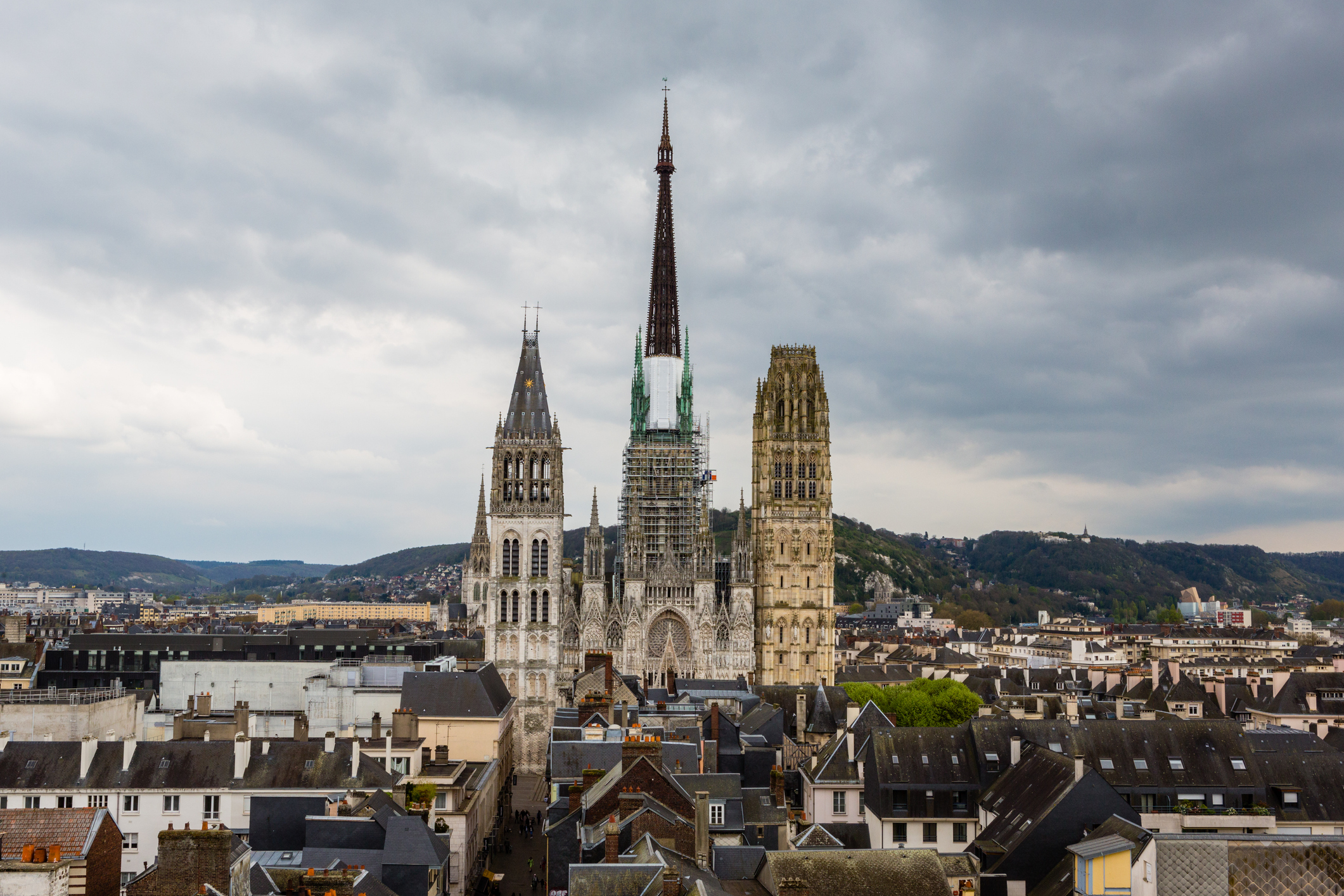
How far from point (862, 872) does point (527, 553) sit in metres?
73.8

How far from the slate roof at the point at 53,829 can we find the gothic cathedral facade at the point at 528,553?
7411 centimetres

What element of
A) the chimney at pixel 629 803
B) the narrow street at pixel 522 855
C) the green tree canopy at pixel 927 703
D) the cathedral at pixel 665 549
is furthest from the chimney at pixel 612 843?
the cathedral at pixel 665 549

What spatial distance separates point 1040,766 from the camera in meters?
51.9

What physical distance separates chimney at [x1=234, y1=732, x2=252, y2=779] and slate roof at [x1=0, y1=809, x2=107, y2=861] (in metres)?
20.5

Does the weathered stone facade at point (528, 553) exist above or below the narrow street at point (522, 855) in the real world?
above

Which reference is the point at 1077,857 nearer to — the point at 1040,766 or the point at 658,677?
the point at 1040,766

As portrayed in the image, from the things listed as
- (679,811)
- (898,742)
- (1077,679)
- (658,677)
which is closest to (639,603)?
(658,677)

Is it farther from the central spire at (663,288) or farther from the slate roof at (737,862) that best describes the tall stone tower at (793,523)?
the slate roof at (737,862)

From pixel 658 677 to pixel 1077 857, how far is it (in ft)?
238

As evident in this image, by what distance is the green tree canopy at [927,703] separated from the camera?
262 feet

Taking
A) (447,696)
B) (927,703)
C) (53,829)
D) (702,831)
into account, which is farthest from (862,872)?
(927,703)

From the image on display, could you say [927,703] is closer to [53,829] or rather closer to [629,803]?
[629,803]

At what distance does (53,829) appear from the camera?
30688mm

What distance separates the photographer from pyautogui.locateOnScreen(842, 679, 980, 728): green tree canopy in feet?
262
